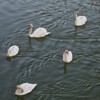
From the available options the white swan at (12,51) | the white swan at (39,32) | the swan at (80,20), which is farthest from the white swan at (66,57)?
the swan at (80,20)

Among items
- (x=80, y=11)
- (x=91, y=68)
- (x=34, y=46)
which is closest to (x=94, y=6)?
(x=80, y=11)

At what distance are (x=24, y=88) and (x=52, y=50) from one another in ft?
11.8

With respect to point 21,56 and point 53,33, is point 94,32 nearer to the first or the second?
point 53,33

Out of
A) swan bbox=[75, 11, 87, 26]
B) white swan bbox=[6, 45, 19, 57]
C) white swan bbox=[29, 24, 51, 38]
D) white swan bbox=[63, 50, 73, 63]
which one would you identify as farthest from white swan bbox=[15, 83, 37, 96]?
swan bbox=[75, 11, 87, 26]

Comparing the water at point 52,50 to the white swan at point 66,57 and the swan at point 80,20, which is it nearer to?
the white swan at point 66,57

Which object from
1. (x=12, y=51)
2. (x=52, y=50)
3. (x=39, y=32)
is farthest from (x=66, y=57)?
(x=39, y=32)

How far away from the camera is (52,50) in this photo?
17844mm

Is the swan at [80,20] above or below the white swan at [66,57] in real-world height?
above

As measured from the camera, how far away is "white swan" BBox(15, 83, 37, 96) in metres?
14.7

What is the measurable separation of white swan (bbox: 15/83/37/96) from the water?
0.62 feet

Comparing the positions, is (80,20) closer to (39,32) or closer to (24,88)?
(39,32)

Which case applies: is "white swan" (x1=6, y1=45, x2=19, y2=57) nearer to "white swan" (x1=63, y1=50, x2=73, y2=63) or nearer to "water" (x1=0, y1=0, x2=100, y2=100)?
"water" (x1=0, y1=0, x2=100, y2=100)

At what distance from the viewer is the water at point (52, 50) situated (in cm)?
1504

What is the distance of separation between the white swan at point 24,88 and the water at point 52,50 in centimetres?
19
